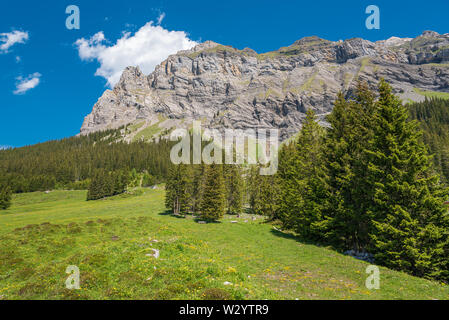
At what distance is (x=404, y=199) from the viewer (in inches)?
707

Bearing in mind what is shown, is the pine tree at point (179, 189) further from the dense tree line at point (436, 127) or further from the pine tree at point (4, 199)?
the dense tree line at point (436, 127)

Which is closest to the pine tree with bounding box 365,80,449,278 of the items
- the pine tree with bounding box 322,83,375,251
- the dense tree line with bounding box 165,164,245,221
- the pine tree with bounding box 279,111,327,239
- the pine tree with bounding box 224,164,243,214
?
the pine tree with bounding box 322,83,375,251

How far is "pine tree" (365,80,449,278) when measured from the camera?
16.4m

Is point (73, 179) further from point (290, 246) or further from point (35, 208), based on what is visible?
point (290, 246)

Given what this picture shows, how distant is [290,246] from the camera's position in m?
26.1

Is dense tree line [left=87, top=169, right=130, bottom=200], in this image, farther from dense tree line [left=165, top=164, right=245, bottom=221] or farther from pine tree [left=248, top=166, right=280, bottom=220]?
pine tree [left=248, top=166, right=280, bottom=220]

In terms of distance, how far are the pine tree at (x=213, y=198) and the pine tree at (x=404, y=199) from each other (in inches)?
1326

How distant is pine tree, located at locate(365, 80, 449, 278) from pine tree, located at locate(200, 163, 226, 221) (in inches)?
1326

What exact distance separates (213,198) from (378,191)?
36.2 m

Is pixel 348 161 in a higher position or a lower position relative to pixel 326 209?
higher

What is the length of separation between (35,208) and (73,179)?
68.1m

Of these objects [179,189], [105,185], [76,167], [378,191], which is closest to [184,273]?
[378,191]

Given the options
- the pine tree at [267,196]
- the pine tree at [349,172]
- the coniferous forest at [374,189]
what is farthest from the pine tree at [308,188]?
the pine tree at [267,196]
